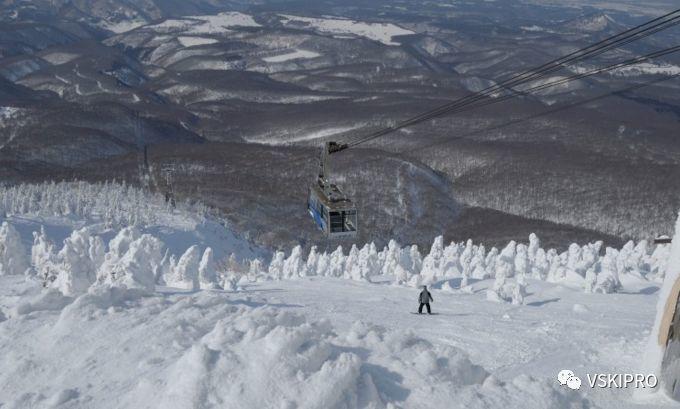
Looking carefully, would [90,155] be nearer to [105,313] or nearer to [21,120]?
[21,120]

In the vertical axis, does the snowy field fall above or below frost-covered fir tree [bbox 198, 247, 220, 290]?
above

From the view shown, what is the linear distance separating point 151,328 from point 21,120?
6800 inches

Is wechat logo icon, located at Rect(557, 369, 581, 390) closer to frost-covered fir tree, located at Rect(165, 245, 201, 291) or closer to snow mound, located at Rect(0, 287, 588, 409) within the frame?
snow mound, located at Rect(0, 287, 588, 409)

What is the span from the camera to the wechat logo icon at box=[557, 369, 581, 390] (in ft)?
48.6

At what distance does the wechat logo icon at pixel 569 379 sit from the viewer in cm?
1483

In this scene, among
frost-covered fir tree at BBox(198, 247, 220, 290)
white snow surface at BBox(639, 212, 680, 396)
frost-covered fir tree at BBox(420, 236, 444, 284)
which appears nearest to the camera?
white snow surface at BBox(639, 212, 680, 396)

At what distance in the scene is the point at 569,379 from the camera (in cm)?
1524

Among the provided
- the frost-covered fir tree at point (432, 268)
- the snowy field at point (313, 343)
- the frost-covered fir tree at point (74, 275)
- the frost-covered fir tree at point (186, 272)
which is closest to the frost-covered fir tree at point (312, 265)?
the frost-covered fir tree at point (432, 268)

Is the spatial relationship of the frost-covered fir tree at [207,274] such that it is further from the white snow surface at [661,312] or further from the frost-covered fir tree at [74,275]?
the white snow surface at [661,312]

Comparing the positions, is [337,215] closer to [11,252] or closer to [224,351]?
[224,351]

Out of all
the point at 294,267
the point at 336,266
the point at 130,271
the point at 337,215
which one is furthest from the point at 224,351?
the point at 294,267

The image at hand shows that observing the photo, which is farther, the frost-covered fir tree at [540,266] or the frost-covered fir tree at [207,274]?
the frost-covered fir tree at [540,266]

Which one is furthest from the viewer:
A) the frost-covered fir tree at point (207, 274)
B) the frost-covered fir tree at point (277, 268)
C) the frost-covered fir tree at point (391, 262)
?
the frost-covered fir tree at point (391, 262)

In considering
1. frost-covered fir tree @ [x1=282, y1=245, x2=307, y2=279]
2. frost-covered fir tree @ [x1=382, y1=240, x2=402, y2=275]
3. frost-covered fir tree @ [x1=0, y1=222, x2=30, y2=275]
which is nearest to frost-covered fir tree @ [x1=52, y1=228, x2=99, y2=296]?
frost-covered fir tree @ [x1=0, y1=222, x2=30, y2=275]
